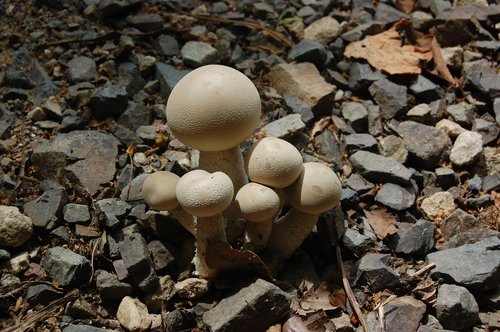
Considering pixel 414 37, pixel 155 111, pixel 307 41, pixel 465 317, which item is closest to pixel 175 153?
pixel 155 111

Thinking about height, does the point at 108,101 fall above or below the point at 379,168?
above

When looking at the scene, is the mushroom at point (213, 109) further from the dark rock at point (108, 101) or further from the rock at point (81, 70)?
the rock at point (81, 70)

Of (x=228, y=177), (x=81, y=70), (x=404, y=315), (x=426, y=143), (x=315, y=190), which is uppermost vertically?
(x=228, y=177)

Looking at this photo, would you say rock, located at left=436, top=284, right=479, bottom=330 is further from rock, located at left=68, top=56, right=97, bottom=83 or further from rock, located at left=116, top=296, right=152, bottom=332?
rock, located at left=68, top=56, right=97, bottom=83

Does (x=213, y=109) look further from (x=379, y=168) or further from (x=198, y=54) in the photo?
(x=198, y=54)

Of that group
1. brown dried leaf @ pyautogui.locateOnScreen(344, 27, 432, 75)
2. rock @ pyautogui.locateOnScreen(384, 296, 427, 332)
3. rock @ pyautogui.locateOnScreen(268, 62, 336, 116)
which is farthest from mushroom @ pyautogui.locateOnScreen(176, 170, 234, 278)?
brown dried leaf @ pyautogui.locateOnScreen(344, 27, 432, 75)

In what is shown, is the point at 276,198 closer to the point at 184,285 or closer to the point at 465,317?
the point at 184,285

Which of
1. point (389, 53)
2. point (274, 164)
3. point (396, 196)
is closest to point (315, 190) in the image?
point (274, 164)
